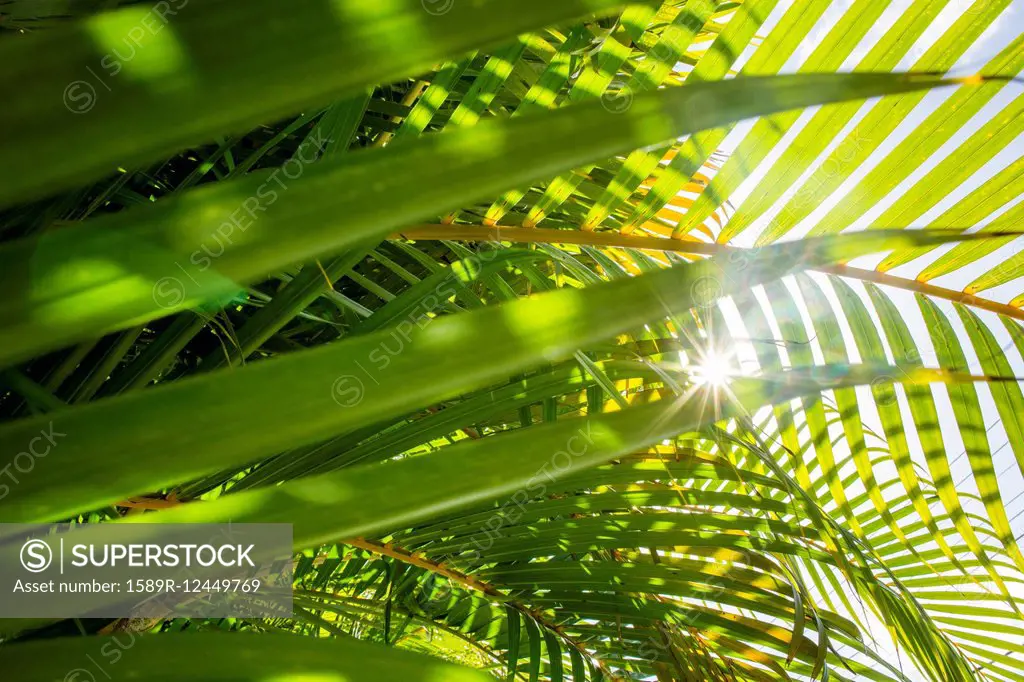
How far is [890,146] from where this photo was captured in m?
0.89

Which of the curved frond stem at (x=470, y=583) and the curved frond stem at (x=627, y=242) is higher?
the curved frond stem at (x=627, y=242)

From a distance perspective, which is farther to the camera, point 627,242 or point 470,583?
point 470,583

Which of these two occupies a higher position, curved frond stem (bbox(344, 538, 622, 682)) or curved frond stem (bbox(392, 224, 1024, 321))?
curved frond stem (bbox(392, 224, 1024, 321))

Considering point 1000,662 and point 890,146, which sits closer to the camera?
point 890,146

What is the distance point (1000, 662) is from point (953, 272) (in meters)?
1.04

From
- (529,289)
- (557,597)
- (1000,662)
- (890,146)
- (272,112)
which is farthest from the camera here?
(1000,662)

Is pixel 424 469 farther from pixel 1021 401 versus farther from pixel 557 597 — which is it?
pixel 1021 401

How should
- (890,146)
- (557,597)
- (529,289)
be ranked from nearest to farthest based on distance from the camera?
(890,146) → (557,597) → (529,289)

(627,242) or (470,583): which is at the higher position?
(627,242)

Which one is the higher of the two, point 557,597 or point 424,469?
point 557,597

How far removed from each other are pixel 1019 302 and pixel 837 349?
10.9 inches

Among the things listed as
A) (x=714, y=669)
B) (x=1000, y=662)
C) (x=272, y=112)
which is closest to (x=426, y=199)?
(x=272, y=112)

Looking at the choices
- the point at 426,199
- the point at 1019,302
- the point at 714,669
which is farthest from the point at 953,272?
the point at 426,199

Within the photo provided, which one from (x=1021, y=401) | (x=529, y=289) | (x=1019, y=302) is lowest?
(x=1021, y=401)
